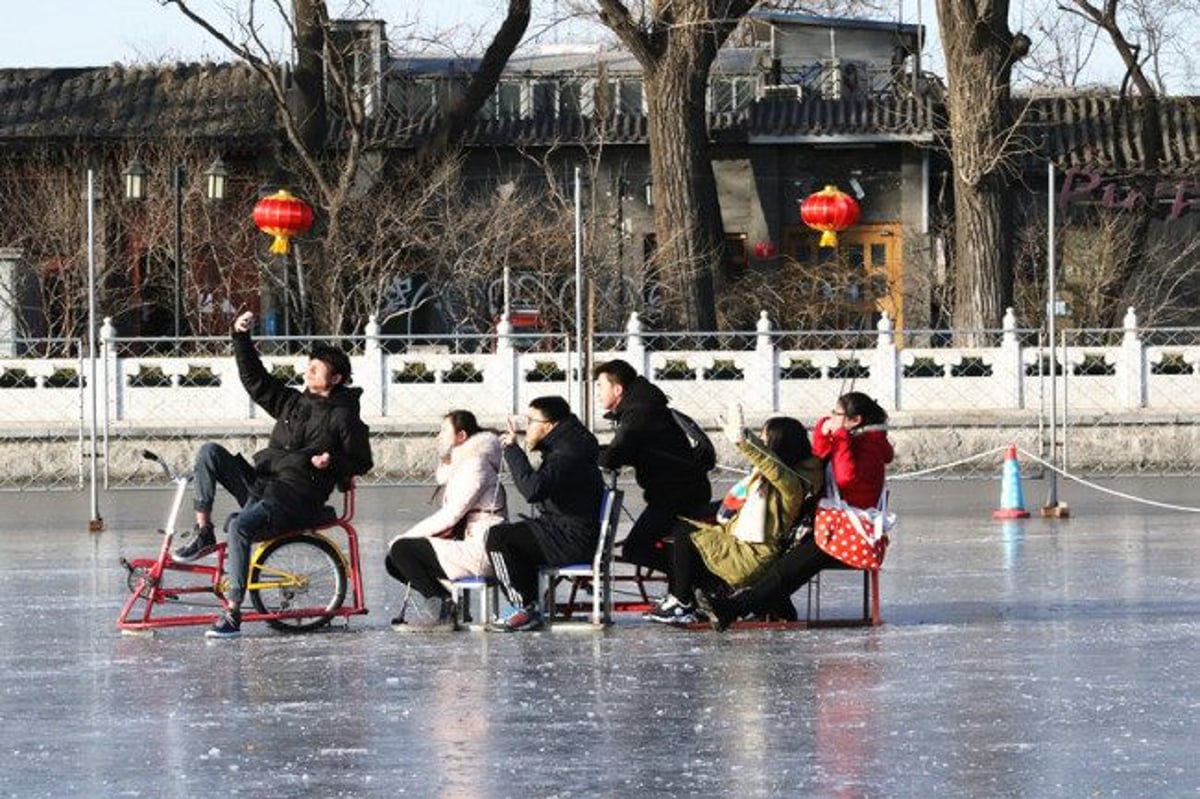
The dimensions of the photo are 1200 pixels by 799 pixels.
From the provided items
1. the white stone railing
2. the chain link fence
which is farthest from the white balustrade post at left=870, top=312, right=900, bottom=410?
the chain link fence

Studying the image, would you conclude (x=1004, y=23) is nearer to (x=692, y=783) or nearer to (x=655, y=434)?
(x=655, y=434)

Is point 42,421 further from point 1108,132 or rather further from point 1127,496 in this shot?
point 1108,132

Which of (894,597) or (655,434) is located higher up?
(655,434)

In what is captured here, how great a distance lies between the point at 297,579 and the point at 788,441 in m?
2.58

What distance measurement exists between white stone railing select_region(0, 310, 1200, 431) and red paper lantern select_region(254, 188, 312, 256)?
13.5 ft

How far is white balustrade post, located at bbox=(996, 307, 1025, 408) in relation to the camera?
3081 cm

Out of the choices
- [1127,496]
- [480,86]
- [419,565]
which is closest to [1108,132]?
[480,86]

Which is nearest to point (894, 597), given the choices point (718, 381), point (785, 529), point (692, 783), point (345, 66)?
point (785, 529)

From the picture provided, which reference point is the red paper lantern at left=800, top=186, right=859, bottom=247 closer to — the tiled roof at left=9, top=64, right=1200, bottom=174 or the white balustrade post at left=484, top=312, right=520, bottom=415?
the tiled roof at left=9, top=64, right=1200, bottom=174

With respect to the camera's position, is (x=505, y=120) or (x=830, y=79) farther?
(x=830, y=79)

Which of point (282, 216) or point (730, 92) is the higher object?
point (730, 92)

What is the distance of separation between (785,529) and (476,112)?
26776 millimetres

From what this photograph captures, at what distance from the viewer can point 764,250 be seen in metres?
41.6

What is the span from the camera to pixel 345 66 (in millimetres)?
38938
